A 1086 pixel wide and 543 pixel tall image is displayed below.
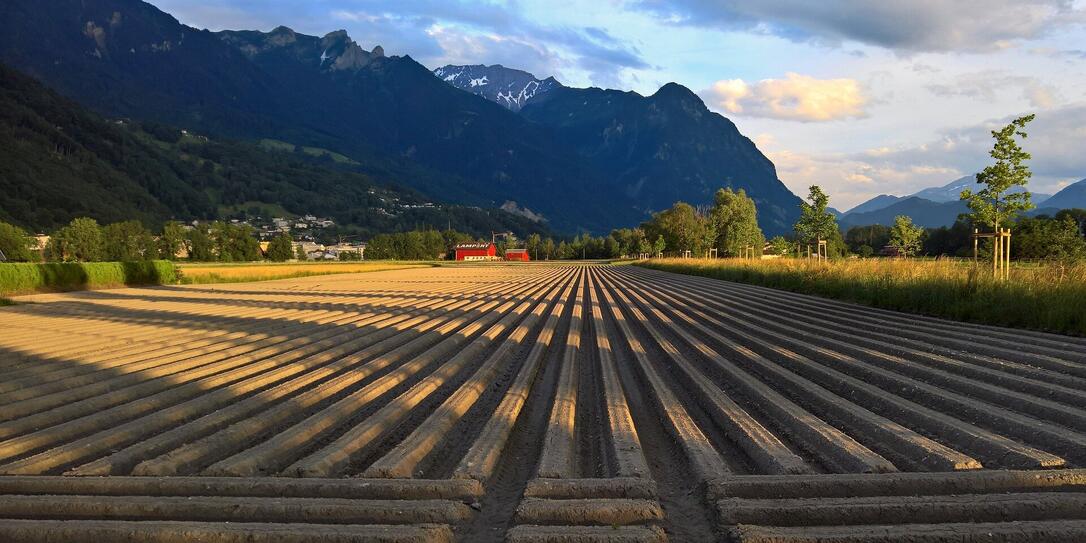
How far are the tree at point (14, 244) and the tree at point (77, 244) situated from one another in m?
5.25

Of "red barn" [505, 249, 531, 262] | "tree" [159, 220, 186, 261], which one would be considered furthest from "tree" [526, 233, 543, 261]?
"tree" [159, 220, 186, 261]

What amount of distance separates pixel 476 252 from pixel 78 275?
122m

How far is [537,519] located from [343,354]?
7.01 m

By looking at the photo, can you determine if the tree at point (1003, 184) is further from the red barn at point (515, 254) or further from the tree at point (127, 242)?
the red barn at point (515, 254)

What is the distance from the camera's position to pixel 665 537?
3.17 metres

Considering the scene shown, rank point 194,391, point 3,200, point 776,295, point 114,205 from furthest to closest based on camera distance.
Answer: point 114,205, point 3,200, point 776,295, point 194,391

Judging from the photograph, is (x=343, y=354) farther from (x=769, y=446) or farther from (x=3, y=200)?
(x=3, y=200)

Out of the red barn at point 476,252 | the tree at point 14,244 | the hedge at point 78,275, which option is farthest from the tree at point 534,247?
the hedge at point 78,275

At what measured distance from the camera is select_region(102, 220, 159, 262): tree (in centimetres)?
9781

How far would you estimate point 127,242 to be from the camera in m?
101

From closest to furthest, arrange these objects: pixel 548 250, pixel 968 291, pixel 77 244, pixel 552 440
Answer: pixel 552 440, pixel 968 291, pixel 77 244, pixel 548 250

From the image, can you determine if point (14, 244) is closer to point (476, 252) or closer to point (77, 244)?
point (77, 244)

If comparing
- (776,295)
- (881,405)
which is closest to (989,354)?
(881,405)

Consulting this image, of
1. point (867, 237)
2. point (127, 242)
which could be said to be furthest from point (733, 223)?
point (127, 242)
